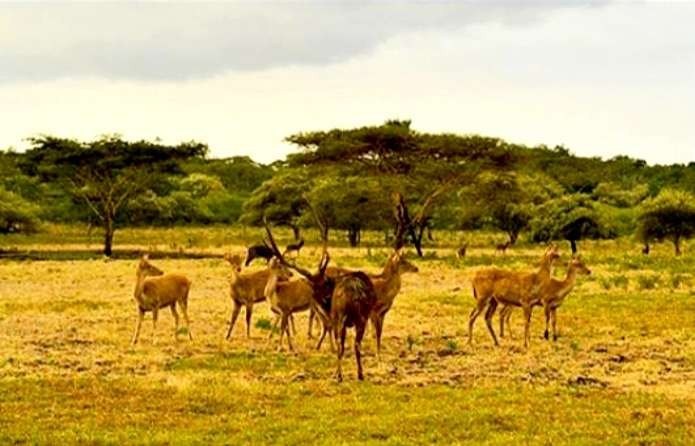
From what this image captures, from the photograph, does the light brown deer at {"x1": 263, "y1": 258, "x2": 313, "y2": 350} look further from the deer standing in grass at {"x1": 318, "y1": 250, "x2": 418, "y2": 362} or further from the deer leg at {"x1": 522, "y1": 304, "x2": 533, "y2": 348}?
the deer leg at {"x1": 522, "y1": 304, "x2": 533, "y2": 348}

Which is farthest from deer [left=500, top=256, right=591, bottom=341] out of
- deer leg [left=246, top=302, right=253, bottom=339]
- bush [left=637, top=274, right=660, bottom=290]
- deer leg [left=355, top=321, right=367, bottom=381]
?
bush [left=637, top=274, right=660, bottom=290]

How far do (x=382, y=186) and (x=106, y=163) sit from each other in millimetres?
16095

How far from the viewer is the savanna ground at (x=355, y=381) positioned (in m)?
11.7

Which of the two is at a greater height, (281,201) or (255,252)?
(281,201)

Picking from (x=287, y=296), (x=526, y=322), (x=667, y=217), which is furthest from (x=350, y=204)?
(x=526, y=322)

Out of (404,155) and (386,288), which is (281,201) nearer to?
(404,155)

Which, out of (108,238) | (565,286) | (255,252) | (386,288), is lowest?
(255,252)

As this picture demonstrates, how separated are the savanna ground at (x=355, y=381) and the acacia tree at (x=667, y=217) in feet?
87.3

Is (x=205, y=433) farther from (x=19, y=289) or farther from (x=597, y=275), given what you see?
(x=597, y=275)

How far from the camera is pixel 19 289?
107 feet

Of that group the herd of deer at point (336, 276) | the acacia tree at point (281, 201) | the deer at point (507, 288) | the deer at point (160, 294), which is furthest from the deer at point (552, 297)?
the acacia tree at point (281, 201)

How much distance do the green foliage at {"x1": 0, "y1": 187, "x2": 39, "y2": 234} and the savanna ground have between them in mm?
32770

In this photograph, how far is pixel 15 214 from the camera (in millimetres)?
60594

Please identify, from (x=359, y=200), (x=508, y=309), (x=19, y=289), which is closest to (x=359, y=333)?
(x=508, y=309)
